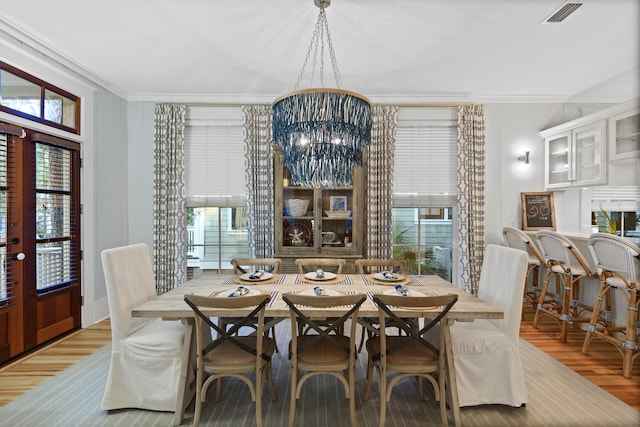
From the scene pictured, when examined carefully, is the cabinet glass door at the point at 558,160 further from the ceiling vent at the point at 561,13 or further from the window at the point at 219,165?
the window at the point at 219,165

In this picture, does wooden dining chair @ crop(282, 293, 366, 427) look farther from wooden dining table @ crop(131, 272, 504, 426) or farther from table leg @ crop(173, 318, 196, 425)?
table leg @ crop(173, 318, 196, 425)

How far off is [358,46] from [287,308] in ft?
7.86

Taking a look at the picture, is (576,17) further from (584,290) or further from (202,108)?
(202,108)

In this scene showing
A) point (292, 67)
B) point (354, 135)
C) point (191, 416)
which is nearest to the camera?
point (191, 416)

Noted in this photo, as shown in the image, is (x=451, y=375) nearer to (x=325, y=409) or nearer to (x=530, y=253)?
(x=325, y=409)

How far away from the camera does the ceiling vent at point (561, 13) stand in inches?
95.8

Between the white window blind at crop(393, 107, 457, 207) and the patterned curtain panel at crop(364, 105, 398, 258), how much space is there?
17 cm

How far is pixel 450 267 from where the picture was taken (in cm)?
449

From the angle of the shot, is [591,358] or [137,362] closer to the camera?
[137,362]

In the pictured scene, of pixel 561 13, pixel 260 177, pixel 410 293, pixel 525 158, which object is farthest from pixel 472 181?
pixel 260 177

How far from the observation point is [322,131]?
2221 mm

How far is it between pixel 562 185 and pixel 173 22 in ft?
14.8

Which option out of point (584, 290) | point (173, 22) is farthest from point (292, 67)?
point (584, 290)

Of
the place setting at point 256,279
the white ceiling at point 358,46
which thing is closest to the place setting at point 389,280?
the place setting at point 256,279
